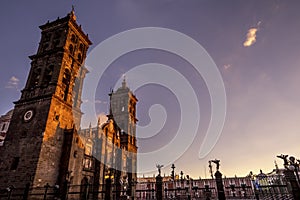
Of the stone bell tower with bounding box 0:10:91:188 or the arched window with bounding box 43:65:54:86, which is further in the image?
the arched window with bounding box 43:65:54:86

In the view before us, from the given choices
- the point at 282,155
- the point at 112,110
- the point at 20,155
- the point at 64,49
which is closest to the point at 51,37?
the point at 64,49

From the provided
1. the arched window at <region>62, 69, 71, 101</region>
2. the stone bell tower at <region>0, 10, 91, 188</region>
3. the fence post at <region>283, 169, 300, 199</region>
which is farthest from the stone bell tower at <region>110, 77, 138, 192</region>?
the fence post at <region>283, 169, 300, 199</region>

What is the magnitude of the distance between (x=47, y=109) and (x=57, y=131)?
3.13m

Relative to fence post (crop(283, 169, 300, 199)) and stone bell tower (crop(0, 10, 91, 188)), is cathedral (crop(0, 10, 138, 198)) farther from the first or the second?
fence post (crop(283, 169, 300, 199))

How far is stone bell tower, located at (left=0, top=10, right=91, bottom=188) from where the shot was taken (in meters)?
22.1

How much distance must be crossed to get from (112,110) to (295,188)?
→ 133 ft

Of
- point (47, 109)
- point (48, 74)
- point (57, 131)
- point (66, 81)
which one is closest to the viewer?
point (47, 109)

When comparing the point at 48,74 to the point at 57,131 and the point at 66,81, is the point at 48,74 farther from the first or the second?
the point at 57,131

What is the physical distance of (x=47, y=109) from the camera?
24500mm

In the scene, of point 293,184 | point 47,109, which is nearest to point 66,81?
point 47,109

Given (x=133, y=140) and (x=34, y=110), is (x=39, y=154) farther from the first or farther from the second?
(x=133, y=140)

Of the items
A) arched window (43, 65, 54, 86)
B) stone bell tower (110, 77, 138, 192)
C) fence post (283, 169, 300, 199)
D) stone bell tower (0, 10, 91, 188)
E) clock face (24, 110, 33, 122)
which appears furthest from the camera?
stone bell tower (110, 77, 138, 192)

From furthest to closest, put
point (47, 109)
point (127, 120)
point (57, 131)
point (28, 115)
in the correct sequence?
point (127, 120), point (28, 115), point (57, 131), point (47, 109)

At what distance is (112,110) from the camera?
48.0 m
